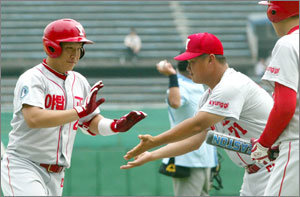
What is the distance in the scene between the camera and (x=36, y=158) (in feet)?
14.4

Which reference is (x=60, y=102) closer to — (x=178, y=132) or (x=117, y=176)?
(x=178, y=132)

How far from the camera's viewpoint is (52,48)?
15.0 ft

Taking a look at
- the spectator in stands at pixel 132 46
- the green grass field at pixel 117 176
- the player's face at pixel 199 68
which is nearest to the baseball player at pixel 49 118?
the player's face at pixel 199 68

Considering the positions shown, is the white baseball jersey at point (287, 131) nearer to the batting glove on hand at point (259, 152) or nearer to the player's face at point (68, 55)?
the batting glove on hand at point (259, 152)

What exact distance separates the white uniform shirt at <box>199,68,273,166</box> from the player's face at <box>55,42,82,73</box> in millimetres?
1103

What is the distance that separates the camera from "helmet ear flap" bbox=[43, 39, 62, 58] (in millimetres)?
4547

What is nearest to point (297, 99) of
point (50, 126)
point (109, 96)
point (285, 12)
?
point (285, 12)

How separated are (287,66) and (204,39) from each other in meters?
1.12

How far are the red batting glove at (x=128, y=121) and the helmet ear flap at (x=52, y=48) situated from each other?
0.72 m

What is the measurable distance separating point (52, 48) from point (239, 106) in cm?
153

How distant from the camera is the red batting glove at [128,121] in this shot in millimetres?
4512

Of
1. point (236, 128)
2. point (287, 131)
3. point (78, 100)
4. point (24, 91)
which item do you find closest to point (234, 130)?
point (236, 128)

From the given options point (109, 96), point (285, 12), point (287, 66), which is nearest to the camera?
point (287, 66)

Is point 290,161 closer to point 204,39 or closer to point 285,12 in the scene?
point 285,12
